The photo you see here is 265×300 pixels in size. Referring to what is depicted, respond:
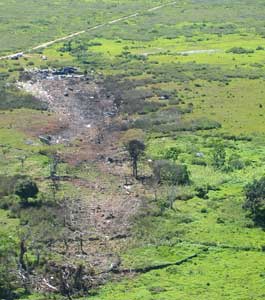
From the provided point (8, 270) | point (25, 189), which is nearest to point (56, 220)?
point (25, 189)

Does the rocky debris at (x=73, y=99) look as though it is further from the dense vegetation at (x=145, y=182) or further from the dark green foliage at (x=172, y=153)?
the dark green foliage at (x=172, y=153)

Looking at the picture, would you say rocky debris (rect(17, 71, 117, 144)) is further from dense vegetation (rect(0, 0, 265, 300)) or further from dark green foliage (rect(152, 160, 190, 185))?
dark green foliage (rect(152, 160, 190, 185))

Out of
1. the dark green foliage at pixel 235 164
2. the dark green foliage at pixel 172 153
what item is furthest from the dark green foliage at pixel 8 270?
the dark green foliage at pixel 235 164

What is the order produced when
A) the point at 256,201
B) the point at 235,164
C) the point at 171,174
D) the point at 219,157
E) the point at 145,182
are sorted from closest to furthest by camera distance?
the point at 256,201
the point at 171,174
the point at 145,182
the point at 235,164
the point at 219,157

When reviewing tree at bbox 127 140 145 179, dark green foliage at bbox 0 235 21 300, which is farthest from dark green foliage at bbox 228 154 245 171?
dark green foliage at bbox 0 235 21 300

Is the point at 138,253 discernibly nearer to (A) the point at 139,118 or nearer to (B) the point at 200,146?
(B) the point at 200,146

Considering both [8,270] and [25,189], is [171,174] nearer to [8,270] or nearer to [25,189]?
[25,189]
